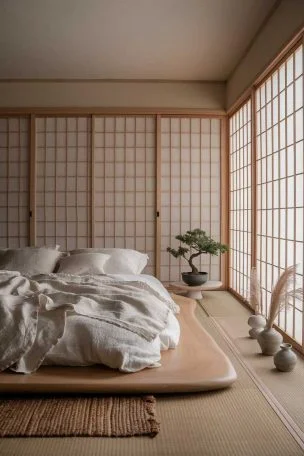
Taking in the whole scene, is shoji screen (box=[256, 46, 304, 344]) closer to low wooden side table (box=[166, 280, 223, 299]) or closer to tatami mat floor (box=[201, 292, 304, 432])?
tatami mat floor (box=[201, 292, 304, 432])

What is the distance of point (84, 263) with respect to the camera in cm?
426

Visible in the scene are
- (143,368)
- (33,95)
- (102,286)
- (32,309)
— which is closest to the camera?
(143,368)

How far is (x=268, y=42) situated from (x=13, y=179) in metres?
3.38

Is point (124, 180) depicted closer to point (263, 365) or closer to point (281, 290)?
point (281, 290)

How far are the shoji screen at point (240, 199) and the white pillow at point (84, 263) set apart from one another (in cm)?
151

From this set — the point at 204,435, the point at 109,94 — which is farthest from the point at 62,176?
the point at 204,435

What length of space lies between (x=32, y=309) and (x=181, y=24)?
290 centimetres

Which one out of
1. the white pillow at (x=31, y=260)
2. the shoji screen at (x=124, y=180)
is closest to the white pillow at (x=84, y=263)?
the white pillow at (x=31, y=260)

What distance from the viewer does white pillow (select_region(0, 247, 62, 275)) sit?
4.36m

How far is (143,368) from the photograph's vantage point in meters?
2.35

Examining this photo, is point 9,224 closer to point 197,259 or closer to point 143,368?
point 197,259

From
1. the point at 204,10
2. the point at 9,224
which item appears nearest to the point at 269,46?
the point at 204,10

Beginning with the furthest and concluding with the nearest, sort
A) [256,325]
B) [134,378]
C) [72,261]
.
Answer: [72,261]
[256,325]
[134,378]

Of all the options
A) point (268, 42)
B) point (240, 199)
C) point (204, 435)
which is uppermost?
point (268, 42)
